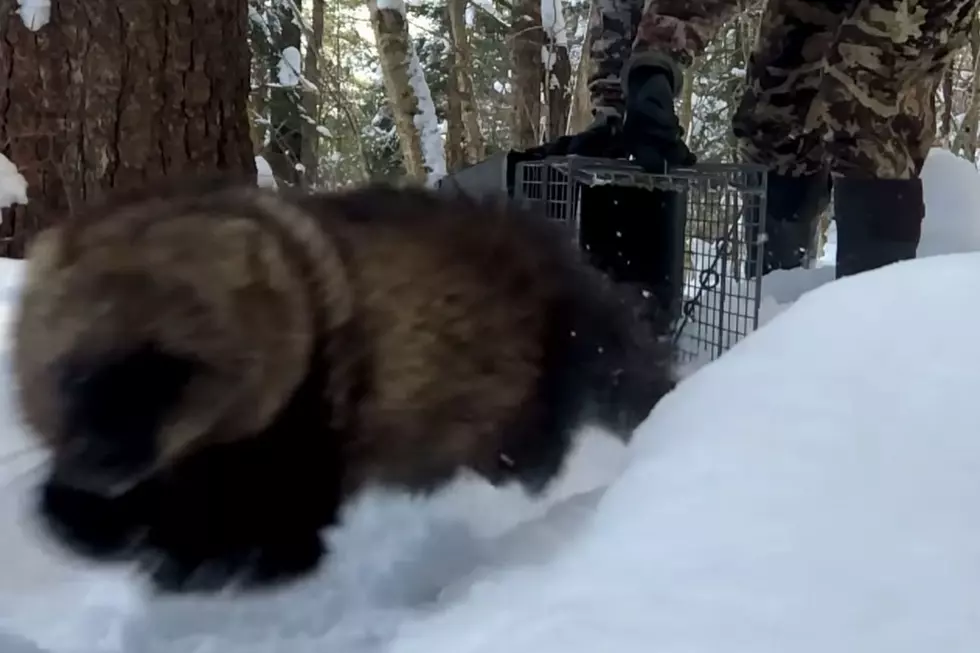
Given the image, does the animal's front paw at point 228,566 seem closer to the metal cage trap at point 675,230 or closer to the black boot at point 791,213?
the metal cage trap at point 675,230

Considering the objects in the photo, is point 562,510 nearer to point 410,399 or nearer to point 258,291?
point 410,399

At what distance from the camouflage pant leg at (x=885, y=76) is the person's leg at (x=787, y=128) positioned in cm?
25

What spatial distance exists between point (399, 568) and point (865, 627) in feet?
2.02

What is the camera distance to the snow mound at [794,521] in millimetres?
700

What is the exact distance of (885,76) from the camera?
2373 millimetres

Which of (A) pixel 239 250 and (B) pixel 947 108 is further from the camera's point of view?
(B) pixel 947 108

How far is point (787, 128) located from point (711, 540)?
222 cm

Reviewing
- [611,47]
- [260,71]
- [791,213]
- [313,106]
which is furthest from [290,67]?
[791,213]

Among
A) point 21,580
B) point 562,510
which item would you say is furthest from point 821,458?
point 21,580

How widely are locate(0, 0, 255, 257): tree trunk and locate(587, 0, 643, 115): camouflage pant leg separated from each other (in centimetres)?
115

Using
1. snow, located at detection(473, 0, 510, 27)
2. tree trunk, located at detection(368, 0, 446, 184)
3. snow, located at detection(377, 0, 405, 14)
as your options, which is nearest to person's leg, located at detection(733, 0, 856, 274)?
tree trunk, located at detection(368, 0, 446, 184)

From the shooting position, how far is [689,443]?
101cm

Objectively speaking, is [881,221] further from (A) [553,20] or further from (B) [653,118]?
(A) [553,20]

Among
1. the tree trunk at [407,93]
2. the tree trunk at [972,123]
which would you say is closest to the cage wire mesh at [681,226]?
the tree trunk at [407,93]
